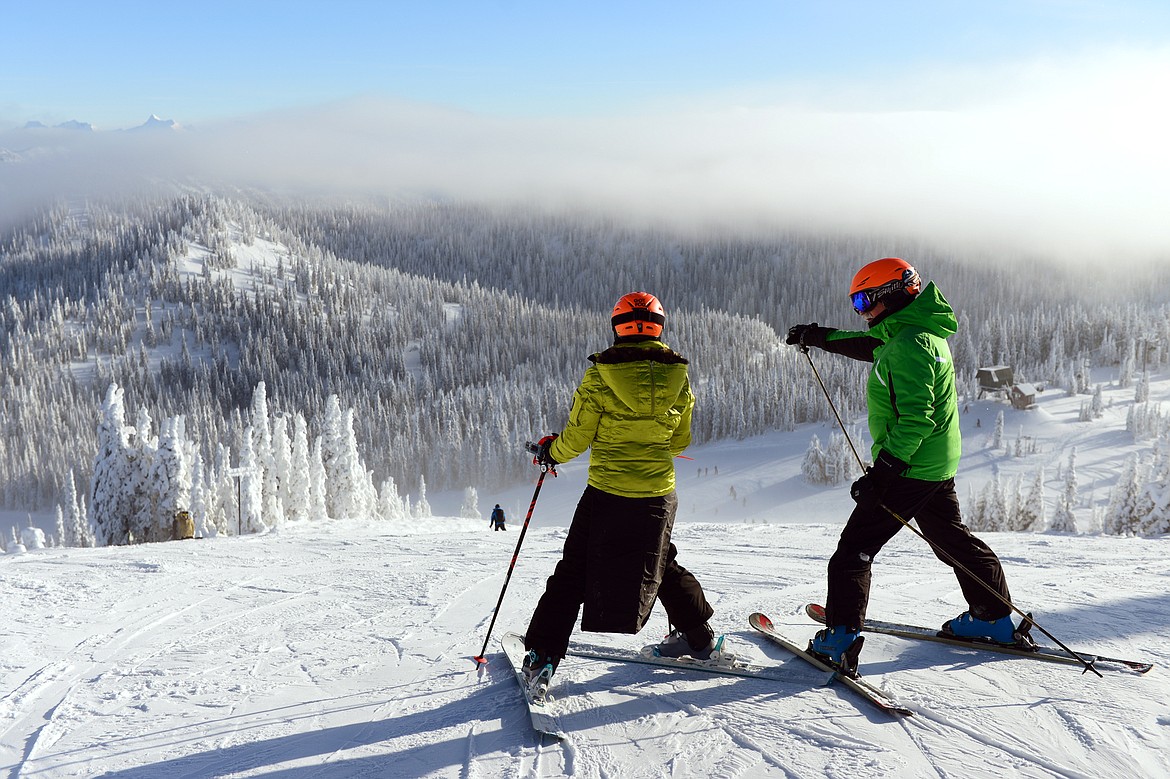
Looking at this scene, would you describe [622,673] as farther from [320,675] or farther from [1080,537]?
[1080,537]

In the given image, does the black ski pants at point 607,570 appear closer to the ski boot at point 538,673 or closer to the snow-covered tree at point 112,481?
the ski boot at point 538,673

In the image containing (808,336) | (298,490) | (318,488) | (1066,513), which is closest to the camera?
(808,336)

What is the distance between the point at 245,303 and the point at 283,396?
5498cm

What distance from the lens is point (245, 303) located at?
180 metres

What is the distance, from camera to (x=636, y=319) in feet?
13.3

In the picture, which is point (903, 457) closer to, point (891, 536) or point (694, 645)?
point (891, 536)

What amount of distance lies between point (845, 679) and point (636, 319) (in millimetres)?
2492

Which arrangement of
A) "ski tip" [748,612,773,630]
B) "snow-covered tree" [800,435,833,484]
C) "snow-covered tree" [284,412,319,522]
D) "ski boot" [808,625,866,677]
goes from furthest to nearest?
1. "snow-covered tree" [800,435,833,484]
2. "snow-covered tree" [284,412,319,522]
3. "ski tip" [748,612,773,630]
4. "ski boot" [808,625,866,677]

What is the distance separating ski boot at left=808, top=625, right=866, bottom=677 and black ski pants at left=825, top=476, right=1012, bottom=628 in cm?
6

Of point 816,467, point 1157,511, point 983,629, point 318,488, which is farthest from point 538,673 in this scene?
point 816,467

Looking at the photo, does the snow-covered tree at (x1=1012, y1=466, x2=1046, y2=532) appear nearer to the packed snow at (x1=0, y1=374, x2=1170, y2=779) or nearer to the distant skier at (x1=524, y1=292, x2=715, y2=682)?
the packed snow at (x1=0, y1=374, x2=1170, y2=779)

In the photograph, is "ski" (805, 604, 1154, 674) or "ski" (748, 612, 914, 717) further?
"ski" (805, 604, 1154, 674)

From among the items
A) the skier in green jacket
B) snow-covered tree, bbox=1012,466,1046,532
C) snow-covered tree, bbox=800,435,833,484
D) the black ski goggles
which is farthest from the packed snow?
snow-covered tree, bbox=800,435,833,484

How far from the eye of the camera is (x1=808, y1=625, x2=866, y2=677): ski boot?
169 inches
